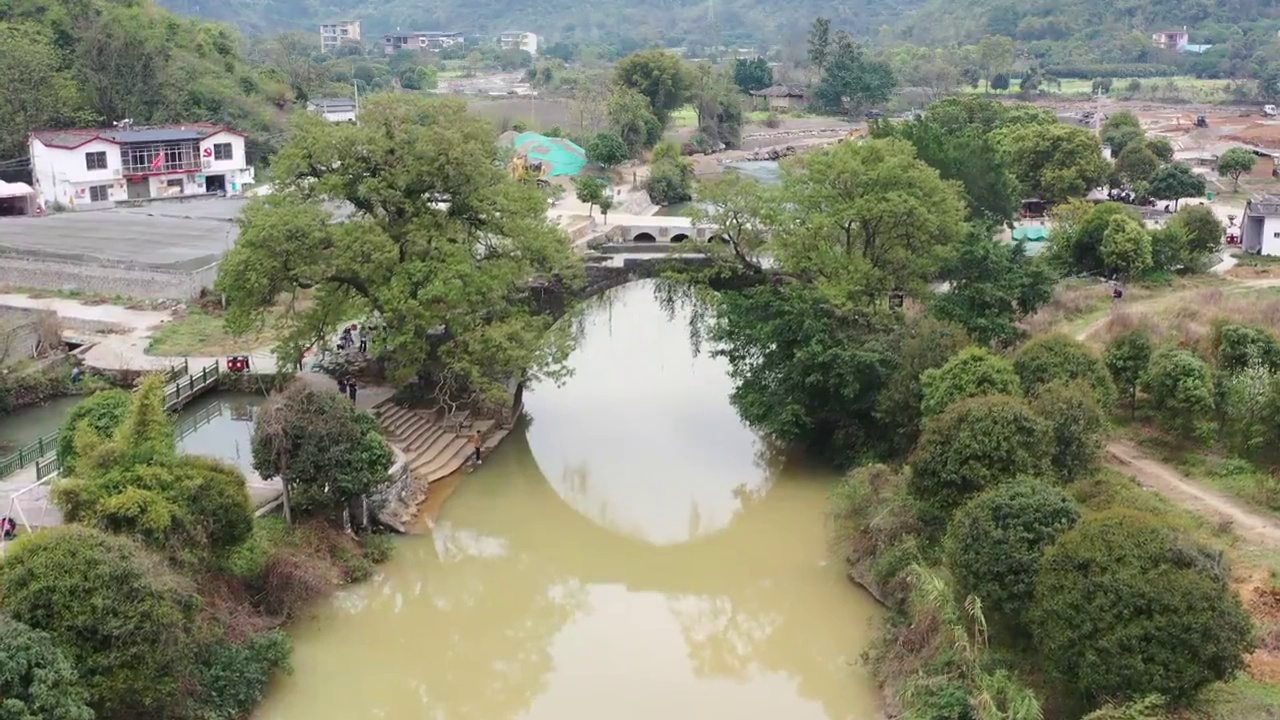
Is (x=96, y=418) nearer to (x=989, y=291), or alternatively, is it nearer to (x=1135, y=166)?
(x=989, y=291)

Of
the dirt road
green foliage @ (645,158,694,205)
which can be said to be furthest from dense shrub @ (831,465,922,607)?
green foliage @ (645,158,694,205)

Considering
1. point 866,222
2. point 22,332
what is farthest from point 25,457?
point 866,222

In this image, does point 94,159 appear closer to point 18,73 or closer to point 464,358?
point 18,73

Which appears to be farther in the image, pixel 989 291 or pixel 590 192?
pixel 590 192

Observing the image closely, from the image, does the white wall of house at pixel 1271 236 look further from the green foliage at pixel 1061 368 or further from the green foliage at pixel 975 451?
the green foliage at pixel 975 451

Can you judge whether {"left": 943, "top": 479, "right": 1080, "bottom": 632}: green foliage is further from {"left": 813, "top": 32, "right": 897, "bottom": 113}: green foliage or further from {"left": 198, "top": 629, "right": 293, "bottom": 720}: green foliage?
{"left": 813, "top": 32, "right": 897, "bottom": 113}: green foliage
